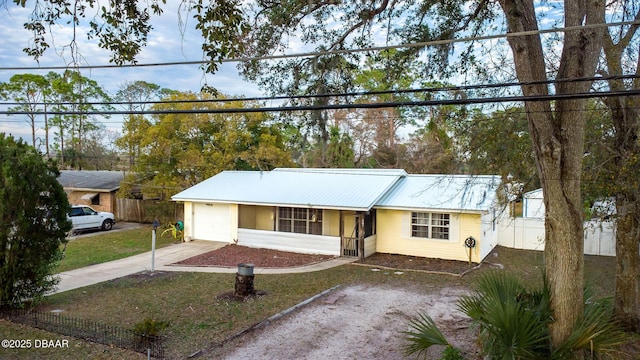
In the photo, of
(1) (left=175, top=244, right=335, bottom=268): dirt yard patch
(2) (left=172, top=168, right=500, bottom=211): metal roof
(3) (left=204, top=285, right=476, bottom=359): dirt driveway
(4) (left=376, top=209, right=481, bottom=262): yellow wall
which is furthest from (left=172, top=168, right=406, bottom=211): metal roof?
(3) (left=204, top=285, right=476, bottom=359): dirt driveway

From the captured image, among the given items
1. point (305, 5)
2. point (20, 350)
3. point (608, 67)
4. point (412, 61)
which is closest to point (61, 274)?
point (20, 350)

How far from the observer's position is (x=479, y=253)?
15.6 metres

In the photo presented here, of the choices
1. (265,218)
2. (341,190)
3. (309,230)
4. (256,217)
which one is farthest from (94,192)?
(341,190)

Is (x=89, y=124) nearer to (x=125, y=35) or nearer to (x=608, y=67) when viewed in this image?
(x=125, y=35)

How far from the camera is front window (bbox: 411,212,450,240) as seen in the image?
1622cm

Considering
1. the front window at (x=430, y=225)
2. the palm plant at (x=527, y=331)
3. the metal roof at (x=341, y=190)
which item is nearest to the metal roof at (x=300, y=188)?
the metal roof at (x=341, y=190)

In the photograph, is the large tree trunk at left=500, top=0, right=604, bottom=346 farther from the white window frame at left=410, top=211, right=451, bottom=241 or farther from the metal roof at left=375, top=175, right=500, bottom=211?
the white window frame at left=410, top=211, right=451, bottom=241

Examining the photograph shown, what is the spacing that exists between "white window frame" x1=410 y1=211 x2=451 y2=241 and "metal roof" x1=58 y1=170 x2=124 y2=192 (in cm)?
1856

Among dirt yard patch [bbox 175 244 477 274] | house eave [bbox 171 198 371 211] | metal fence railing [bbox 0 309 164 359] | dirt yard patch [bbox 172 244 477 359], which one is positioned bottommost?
dirt yard patch [bbox 175 244 477 274]

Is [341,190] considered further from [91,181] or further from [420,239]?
[91,181]

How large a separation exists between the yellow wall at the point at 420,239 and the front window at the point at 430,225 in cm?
18

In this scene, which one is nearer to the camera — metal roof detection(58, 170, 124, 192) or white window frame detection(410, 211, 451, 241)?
white window frame detection(410, 211, 451, 241)

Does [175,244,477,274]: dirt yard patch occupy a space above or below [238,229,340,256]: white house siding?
below

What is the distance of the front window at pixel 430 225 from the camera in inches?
639
